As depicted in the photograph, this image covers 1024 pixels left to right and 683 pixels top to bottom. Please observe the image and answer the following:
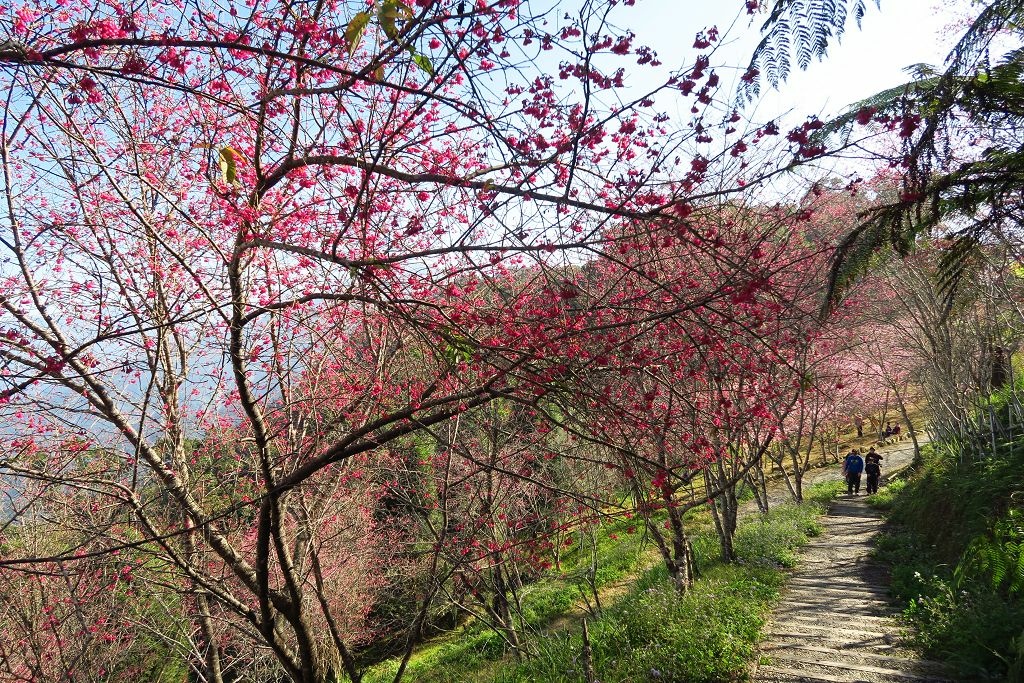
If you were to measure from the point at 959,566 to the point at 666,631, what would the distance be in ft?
9.64

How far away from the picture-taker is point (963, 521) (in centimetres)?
861

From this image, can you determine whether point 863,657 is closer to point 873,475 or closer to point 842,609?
point 842,609

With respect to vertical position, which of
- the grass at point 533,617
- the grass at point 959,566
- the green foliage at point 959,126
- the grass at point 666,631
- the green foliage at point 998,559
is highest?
the green foliage at point 959,126

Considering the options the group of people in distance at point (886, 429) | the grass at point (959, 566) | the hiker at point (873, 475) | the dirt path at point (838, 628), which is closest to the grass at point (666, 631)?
the dirt path at point (838, 628)

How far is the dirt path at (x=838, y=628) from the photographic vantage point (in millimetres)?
5637

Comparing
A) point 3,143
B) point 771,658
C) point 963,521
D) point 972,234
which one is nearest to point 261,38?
point 3,143

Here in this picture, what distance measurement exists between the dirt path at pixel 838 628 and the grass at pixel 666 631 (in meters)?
0.27

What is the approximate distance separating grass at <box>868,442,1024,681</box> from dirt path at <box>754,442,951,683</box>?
11.3 inches

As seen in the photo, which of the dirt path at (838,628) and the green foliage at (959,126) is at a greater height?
the green foliage at (959,126)

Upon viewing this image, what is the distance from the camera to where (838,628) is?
6828 millimetres

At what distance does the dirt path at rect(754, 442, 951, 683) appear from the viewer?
18.5 feet

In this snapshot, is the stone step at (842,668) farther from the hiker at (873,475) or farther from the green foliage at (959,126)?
the hiker at (873,475)

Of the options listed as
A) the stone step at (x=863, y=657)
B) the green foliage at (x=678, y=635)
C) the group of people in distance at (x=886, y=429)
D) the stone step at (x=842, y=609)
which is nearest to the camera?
the stone step at (x=863, y=657)

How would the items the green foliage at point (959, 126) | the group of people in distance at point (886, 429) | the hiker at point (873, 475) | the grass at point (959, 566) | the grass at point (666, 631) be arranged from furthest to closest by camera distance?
the group of people in distance at point (886, 429), the hiker at point (873, 475), the grass at point (666, 631), the grass at point (959, 566), the green foliage at point (959, 126)
